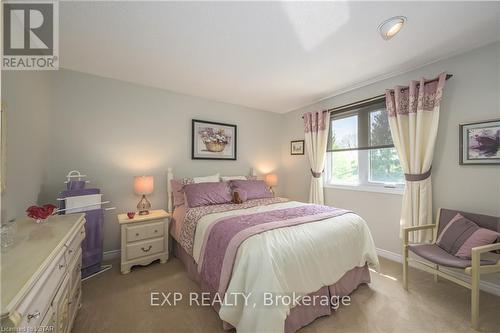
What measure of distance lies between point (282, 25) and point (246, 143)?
2363mm

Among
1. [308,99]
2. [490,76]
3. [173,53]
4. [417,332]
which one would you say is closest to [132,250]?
[173,53]

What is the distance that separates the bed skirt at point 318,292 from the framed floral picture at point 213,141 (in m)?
1.63

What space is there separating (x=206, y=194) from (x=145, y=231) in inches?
33.2

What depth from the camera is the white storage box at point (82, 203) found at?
2.02 m

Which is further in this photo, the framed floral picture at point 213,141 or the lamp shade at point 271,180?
the lamp shade at point 271,180

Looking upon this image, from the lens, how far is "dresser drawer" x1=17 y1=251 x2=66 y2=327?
74 cm

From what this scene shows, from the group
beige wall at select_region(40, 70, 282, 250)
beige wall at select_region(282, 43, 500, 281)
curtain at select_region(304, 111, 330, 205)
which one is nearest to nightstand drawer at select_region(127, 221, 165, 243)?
beige wall at select_region(40, 70, 282, 250)

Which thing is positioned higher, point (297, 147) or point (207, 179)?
point (297, 147)

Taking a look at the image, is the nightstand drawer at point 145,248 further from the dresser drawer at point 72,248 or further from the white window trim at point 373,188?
the white window trim at point 373,188

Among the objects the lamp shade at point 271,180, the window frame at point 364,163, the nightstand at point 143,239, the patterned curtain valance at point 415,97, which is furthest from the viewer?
the lamp shade at point 271,180

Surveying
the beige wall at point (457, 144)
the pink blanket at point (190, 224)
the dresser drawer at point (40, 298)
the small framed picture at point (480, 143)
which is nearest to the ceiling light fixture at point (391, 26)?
the beige wall at point (457, 144)

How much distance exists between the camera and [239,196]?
2750 millimetres

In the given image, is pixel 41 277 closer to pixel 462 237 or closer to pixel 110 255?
pixel 110 255

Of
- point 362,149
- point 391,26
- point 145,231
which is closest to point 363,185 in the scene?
point 362,149
